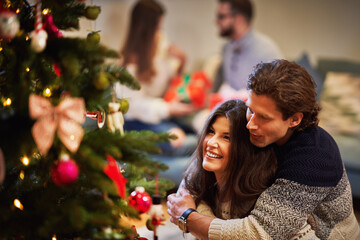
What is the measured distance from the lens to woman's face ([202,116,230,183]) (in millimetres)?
1369

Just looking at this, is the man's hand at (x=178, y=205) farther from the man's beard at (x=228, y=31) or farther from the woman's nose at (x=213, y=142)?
the man's beard at (x=228, y=31)

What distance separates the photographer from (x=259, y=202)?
124cm

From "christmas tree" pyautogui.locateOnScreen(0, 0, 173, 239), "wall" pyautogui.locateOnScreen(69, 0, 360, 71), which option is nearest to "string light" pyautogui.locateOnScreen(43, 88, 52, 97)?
"christmas tree" pyautogui.locateOnScreen(0, 0, 173, 239)

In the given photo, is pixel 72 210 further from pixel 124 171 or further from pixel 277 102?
pixel 277 102

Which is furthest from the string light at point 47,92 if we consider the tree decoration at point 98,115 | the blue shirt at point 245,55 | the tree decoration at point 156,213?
the blue shirt at point 245,55

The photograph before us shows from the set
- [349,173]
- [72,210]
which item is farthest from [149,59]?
[72,210]

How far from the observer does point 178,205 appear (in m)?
1.39

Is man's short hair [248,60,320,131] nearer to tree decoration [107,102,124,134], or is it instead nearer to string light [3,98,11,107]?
tree decoration [107,102,124,134]

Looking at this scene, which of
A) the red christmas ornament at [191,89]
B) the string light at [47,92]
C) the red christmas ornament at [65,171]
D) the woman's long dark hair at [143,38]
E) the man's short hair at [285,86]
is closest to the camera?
the red christmas ornament at [65,171]

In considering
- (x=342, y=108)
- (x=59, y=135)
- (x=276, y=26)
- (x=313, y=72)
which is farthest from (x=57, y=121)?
(x=276, y=26)

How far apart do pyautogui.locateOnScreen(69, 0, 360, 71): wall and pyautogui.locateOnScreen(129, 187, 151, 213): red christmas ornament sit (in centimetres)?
256

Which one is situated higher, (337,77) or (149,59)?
(337,77)

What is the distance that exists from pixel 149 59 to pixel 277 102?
9.06 feet

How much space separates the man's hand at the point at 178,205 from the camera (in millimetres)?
1367
